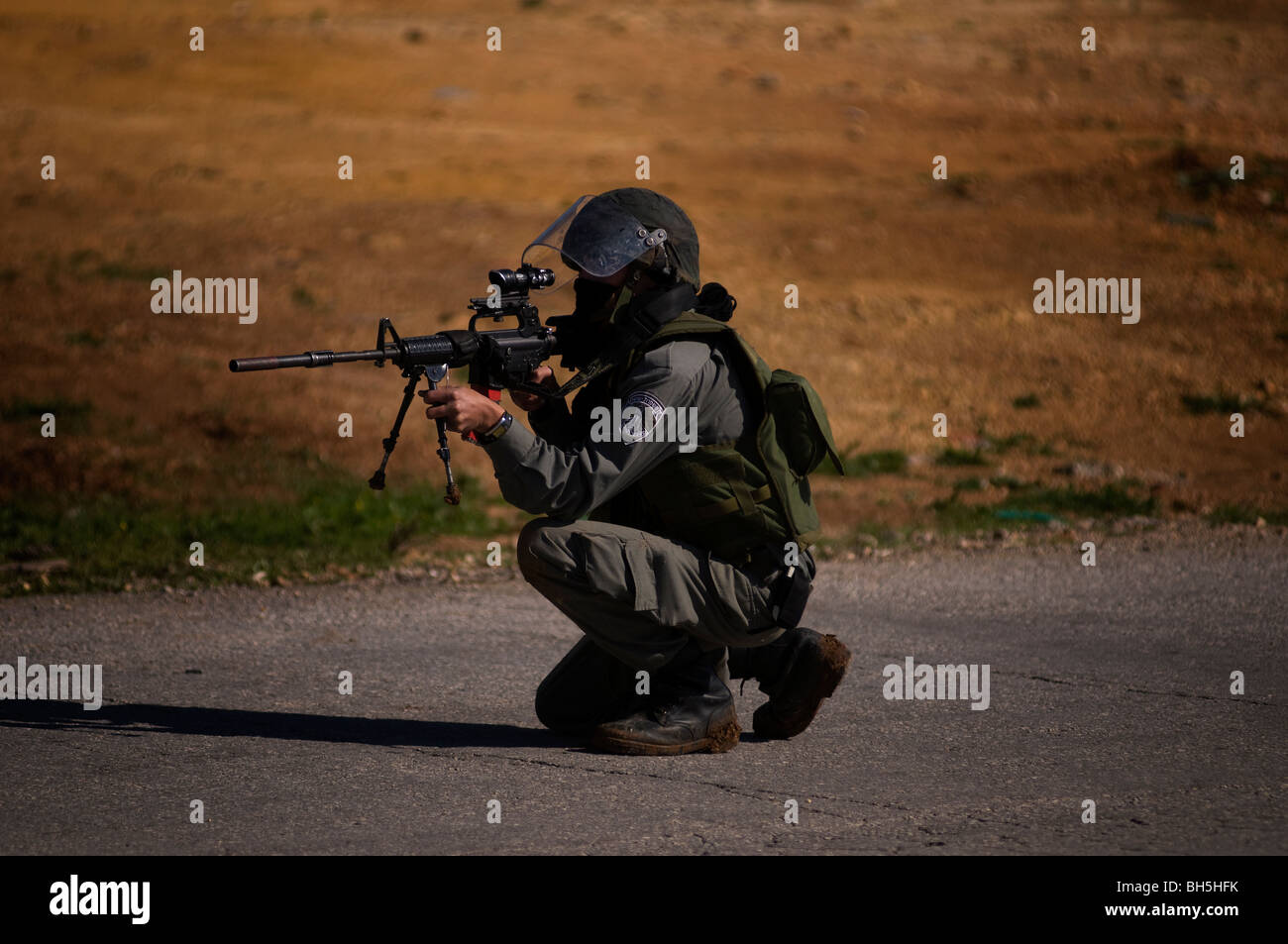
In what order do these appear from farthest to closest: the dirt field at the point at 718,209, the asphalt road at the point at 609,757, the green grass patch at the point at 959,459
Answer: the dirt field at the point at 718,209
the green grass patch at the point at 959,459
the asphalt road at the point at 609,757

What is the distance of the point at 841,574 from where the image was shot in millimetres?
8094

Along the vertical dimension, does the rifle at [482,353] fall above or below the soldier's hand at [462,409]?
above

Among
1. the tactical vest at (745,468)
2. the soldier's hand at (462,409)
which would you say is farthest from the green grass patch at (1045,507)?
the soldier's hand at (462,409)

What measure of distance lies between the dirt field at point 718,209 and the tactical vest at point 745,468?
501cm

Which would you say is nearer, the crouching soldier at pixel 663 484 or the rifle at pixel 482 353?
the rifle at pixel 482 353

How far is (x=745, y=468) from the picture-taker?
4898 mm

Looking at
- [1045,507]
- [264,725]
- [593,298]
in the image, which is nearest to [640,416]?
[593,298]

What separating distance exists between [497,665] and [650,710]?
4.70 feet

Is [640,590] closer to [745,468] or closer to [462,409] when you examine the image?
[745,468]

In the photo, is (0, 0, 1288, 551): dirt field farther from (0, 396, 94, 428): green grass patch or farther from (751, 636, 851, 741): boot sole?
(751, 636, 851, 741): boot sole

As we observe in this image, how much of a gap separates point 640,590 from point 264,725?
1546 mm

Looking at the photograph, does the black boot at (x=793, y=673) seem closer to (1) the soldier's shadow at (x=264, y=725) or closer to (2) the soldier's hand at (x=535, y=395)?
(1) the soldier's shadow at (x=264, y=725)

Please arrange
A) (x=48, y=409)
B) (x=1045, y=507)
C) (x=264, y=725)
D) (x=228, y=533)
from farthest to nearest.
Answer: (x=48, y=409)
(x=1045, y=507)
(x=228, y=533)
(x=264, y=725)

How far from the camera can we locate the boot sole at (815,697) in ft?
16.7
